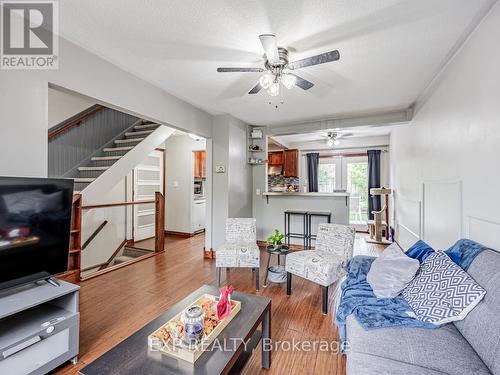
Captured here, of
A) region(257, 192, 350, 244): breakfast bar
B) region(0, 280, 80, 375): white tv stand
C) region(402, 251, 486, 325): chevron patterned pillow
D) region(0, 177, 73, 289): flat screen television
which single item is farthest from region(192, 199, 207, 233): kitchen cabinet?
region(402, 251, 486, 325): chevron patterned pillow

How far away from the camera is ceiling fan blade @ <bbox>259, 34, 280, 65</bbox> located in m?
1.71

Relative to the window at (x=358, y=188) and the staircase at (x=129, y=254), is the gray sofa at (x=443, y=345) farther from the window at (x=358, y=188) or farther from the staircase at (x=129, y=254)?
the window at (x=358, y=188)

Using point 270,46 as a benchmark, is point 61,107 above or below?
above

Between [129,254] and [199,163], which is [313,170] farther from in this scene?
[129,254]

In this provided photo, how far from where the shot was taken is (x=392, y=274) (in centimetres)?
182

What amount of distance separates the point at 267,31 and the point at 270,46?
262 millimetres

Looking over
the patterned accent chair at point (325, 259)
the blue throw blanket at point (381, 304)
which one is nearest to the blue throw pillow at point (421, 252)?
the blue throw blanket at point (381, 304)

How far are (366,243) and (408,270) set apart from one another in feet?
12.3

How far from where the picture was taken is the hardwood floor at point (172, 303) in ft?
5.81

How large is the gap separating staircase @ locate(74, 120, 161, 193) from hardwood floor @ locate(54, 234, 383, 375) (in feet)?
5.38

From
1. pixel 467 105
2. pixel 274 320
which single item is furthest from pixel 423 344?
pixel 467 105

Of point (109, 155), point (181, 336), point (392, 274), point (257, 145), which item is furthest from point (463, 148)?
point (109, 155)

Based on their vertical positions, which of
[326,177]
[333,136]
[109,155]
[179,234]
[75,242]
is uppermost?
[333,136]

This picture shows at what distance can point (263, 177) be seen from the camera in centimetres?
500
